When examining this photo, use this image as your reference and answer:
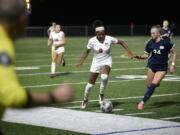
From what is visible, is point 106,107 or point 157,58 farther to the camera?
point 157,58

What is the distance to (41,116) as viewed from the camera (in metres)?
12.5

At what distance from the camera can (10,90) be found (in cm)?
330

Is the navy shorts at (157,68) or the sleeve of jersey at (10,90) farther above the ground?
the sleeve of jersey at (10,90)

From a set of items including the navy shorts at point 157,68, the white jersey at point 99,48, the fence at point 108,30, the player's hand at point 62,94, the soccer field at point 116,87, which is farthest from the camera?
the fence at point 108,30

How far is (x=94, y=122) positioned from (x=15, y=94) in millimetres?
8425

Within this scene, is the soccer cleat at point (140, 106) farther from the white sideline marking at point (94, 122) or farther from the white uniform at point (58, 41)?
the white uniform at point (58, 41)

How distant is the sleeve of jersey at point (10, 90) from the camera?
3312 millimetres

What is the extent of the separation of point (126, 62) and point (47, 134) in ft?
60.6

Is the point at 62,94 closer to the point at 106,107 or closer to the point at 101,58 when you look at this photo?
the point at 106,107

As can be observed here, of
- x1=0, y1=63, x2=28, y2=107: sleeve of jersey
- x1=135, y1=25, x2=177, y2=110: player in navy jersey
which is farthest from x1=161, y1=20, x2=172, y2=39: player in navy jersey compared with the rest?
x1=0, y1=63, x2=28, y2=107: sleeve of jersey

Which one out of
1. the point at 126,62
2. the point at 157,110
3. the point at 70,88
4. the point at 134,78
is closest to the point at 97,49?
the point at 157,110

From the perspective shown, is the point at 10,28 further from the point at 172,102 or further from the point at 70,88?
the point at 172,102

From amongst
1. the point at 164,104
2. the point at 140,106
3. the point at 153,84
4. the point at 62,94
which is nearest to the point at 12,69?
the point at 62,94

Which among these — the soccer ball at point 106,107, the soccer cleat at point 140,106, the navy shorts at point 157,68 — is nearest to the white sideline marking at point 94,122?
the soccer ball at point 106,107
